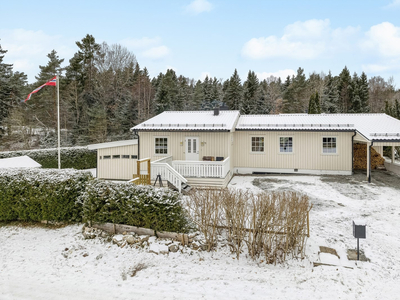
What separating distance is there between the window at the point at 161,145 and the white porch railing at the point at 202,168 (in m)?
2.35

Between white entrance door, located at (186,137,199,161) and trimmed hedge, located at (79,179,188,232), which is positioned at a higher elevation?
white entrance door, located at (186,137,199,161)

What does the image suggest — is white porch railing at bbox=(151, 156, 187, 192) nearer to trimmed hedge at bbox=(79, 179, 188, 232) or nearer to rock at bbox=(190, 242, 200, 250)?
trimmed hedge at bbox=(79, 179, 188, 232)

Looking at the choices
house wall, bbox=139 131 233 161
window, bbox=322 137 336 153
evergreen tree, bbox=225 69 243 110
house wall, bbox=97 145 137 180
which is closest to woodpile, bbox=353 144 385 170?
window, bbox=322 137 336 153

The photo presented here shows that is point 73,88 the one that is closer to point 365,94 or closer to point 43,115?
point 43,115

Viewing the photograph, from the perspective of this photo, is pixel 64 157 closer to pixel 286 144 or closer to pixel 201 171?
pixel 201 171

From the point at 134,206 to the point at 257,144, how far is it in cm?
990

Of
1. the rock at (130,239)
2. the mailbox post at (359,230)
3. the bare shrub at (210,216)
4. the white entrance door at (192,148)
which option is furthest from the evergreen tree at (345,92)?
the rock at (130,239)

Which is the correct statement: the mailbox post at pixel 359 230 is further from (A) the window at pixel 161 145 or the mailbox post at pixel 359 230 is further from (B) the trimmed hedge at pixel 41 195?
(A) the window at pixel 161 145

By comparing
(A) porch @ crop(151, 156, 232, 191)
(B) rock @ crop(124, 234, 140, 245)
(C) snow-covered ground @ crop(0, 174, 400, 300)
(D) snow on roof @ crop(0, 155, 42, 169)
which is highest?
(D) snow on roof @ crop(0, 155, 42, 169)

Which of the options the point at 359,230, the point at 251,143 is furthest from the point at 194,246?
the point at 251,143

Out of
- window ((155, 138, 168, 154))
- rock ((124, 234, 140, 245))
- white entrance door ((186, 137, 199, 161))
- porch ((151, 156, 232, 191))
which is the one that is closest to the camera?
rock ((124, 234, 140, 245))

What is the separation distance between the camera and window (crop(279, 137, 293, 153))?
14195 millimetres

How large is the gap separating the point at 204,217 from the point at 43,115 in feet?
94.3

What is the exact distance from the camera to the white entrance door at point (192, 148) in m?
13.2
